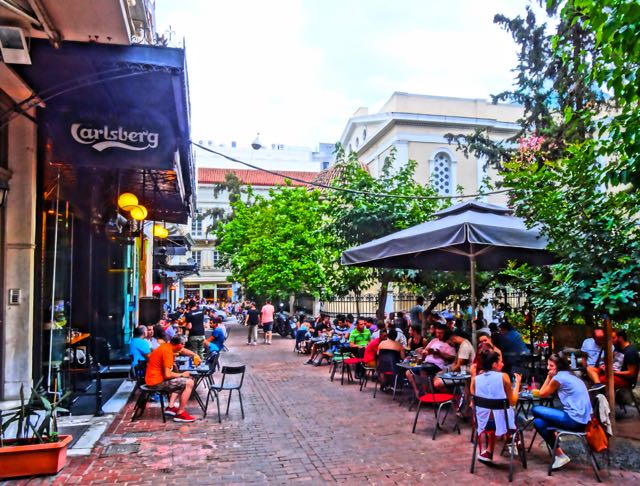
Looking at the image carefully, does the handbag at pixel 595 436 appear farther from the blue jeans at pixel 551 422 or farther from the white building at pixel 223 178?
the white building at pixel 223 178

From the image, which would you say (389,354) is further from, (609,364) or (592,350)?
(609,364)

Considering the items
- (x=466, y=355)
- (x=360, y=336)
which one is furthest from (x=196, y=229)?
(x=466, y=355)

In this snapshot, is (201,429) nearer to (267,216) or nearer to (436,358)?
(436,358)

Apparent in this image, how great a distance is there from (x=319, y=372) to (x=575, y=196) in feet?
27.3

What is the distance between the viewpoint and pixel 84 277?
1125cm

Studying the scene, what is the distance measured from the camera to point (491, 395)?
582 centimetres

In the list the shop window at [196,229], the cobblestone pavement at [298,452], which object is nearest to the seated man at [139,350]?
the cobblestone pavement at [298,452]

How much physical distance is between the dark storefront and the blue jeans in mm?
5716

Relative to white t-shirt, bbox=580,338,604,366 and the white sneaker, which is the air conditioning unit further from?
white t-shirt, bbox=580,338,604,366

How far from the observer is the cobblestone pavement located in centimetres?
545

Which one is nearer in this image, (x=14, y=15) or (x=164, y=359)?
(x=14, y=15)

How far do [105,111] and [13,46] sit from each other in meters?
2.03

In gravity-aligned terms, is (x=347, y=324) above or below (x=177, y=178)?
Result: below

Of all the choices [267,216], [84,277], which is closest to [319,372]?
[84,277]
